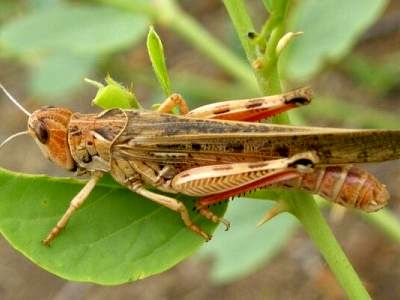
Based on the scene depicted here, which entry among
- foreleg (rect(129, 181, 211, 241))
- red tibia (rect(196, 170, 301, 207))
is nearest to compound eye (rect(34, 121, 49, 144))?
foreleg (rect(129, 181, 211, 241))

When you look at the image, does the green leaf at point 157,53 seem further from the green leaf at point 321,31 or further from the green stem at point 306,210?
the green leaf at point 321,31

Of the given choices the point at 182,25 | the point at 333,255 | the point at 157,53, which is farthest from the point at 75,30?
the point at 333,255

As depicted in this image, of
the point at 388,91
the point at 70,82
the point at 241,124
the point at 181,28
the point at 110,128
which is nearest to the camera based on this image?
the point at 241,124

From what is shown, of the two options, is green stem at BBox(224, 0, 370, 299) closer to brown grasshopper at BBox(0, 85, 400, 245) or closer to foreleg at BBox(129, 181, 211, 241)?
brown grasshopper at BBox(0, 85, 400, 245)

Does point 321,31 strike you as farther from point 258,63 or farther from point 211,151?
point 258,63

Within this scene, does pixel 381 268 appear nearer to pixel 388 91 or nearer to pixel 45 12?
pixel 388 91

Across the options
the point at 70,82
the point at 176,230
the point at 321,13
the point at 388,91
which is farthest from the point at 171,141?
the point at 388,91
